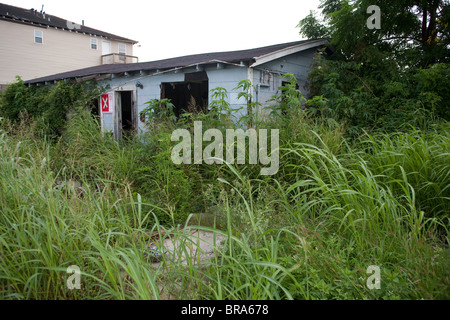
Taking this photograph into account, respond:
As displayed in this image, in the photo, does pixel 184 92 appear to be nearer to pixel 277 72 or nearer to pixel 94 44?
pixel 277 72

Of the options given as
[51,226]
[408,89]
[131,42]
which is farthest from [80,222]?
[131,42]

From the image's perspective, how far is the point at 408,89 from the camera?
6801 mm

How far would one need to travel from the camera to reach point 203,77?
25.1ft

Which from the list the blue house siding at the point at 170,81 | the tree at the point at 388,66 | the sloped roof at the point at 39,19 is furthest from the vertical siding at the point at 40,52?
the tree at the point at 388,66

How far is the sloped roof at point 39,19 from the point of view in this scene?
65.2 ft

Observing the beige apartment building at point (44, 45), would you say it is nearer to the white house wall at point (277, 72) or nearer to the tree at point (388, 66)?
the white house wall at point (277, 72)

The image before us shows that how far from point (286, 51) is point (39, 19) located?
68.5ft

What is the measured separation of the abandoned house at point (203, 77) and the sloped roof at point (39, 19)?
14.5 m

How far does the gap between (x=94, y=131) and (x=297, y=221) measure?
5.56m

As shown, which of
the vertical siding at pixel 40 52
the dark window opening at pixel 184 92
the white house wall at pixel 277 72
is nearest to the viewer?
the white house wall at pixel 277 72

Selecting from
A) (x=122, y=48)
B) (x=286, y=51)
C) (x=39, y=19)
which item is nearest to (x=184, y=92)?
(x=286, y=51)

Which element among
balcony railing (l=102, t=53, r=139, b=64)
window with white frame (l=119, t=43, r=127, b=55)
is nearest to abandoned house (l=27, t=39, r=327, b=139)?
balcony railing (l=102, t=53, r=139, b=64)

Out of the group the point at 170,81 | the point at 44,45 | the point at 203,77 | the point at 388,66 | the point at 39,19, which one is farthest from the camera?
the point at 39,19
